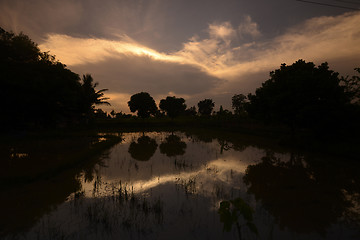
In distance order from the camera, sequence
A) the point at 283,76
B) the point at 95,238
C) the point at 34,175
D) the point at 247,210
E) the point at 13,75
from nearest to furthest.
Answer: the point at 247,210, the point at 95,238, the point at 34,175, the point at 13,75, the point at 283,76

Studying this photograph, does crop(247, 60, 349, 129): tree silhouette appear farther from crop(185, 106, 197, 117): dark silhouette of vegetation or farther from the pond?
crop(185, 106, 197, 117): dark silhouette of vegetation

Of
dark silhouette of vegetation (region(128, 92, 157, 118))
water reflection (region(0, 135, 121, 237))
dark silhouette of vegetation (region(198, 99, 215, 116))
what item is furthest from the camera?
dark silhouette of vegetation (region(198, 99, 215, 116))

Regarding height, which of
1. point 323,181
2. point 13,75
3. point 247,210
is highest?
point 13,75

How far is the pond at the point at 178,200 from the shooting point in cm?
493

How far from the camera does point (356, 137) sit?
15.1 m

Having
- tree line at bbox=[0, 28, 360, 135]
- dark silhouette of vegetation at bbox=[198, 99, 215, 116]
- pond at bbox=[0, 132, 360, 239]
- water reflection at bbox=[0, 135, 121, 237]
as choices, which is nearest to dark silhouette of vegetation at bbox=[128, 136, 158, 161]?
pond at bbox=[0, 132, 360, 239]

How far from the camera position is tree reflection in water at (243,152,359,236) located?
5.60 m

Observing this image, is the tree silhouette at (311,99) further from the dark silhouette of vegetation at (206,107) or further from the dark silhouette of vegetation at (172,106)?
the dark silhouette of vegetation at (206,107)

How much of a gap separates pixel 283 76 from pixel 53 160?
78.6ft

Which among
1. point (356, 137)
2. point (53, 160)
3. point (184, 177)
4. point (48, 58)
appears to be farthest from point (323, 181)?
point (48, 58)

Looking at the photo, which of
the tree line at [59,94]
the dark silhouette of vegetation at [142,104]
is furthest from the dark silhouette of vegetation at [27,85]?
the dark silhouette of vegetation at [142,104]

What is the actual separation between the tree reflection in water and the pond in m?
0.04

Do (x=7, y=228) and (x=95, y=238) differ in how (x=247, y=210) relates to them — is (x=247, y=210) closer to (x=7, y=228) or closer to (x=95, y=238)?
(x=95, y=238)

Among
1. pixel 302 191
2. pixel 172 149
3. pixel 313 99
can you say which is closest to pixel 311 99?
A: pixel 313 99
